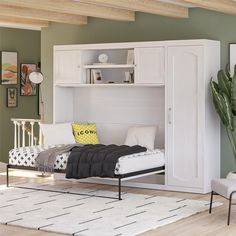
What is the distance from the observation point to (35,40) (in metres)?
11.8

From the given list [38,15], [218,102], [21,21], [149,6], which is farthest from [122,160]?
[21,21]

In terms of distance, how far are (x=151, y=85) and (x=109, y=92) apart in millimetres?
991

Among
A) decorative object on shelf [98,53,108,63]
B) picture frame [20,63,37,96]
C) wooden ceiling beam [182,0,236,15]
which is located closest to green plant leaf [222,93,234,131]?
wooden ceiling beam [182,0,236,15]

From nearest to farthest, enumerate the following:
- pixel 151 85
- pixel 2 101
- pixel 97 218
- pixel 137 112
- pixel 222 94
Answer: pixel 97 218, pixel 222 94, pixel 151 85, pixel 137 112, pixel 2 101

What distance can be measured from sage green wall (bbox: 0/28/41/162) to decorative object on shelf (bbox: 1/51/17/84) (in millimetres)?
88

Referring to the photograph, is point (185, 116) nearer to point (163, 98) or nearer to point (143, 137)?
point (163, 98)

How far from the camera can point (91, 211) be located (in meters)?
7.06

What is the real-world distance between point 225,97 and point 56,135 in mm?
2457

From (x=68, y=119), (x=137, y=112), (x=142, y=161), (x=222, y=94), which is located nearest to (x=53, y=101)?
(x=68, y=119)

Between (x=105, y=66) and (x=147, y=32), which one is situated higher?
(x=147, y=32)

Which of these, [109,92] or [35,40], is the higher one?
[35,40]

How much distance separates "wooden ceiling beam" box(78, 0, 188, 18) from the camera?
7211 millimetres

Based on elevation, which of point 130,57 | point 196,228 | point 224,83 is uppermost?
point 130,57

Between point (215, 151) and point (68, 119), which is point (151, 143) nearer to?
point (215, 151)
